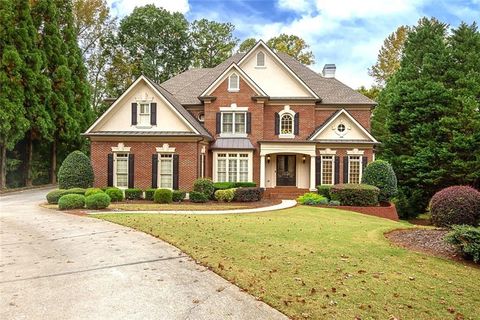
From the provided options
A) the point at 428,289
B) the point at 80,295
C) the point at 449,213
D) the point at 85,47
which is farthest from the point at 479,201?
the point at 85,47

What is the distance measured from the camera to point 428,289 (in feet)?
20.5

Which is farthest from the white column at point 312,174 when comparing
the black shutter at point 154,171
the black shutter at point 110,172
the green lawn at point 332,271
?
the black shutter at point 110,172

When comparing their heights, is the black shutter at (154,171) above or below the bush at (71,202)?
above

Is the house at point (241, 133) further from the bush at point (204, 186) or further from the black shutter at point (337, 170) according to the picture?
the bush at point (204, 186)

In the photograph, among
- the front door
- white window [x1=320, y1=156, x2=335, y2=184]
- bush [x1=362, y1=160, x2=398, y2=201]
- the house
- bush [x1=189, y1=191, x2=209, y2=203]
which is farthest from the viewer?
the front door

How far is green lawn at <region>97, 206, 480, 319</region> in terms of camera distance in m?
5.46

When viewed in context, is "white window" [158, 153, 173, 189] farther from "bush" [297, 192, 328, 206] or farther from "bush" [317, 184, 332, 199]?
"bush" [317, 184, 332, 199]

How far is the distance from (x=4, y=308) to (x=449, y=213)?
1153 centimetres

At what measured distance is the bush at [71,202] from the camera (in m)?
15.8

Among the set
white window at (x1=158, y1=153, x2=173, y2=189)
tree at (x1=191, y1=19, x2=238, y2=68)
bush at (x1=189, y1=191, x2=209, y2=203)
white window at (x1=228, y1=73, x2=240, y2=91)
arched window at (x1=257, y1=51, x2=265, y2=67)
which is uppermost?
tree at (x1=191, y1=19, x2=238, y2=68)

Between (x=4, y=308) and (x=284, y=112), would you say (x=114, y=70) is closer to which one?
(x=284, y=112)

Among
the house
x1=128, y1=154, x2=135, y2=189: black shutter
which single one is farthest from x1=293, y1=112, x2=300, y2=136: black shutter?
x1=128, y1=154, x2=135, y2=189: black shutter

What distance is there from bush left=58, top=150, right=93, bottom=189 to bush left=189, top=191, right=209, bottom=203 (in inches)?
228

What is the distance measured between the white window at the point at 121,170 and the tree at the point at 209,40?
28.1 meters
